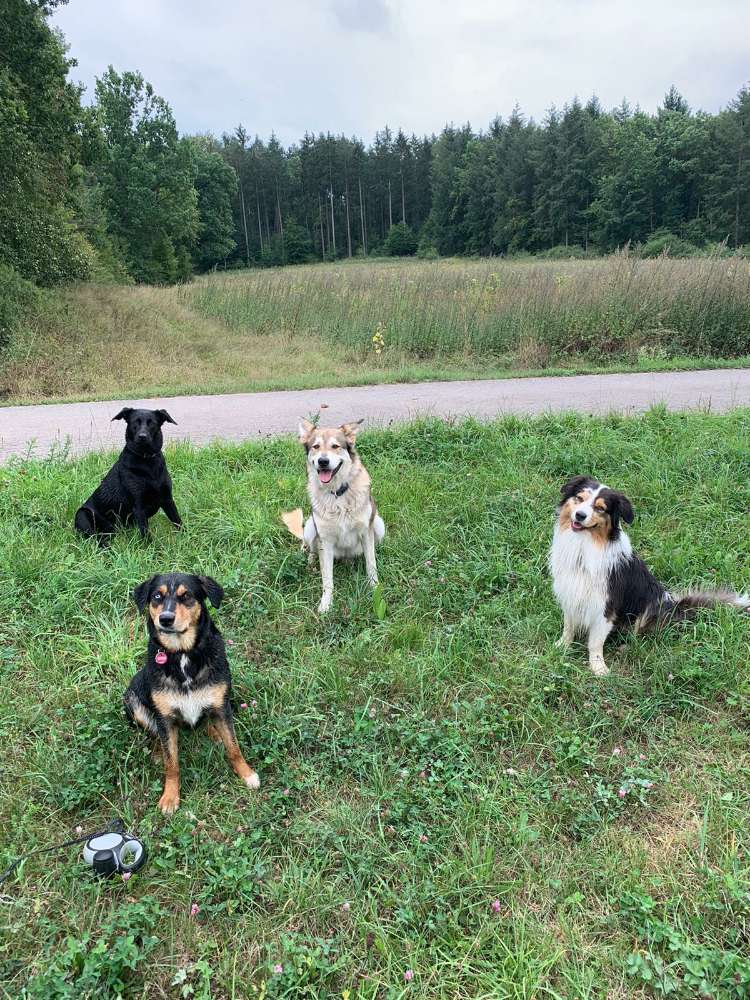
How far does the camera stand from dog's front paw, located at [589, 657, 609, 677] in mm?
3092

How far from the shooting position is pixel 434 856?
221cm

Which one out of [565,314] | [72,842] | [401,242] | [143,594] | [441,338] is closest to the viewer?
[72,842]

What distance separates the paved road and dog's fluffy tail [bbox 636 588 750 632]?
13.6ft

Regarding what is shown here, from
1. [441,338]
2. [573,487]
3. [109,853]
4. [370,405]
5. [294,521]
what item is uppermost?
[441,338]

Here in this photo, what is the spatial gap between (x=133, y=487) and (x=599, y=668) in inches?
132

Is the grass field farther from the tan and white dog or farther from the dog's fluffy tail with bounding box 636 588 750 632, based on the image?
the dog's fluffy tail with bounding box 636 588 750 632

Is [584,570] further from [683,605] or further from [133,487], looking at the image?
[133,487]

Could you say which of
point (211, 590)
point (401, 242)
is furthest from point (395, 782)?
point (401, 242)

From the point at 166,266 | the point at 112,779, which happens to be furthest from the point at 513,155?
the point at 112,779

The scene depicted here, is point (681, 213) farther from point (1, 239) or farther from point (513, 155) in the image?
point (1, 239)

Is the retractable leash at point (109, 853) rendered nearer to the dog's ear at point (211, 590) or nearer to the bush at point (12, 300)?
the dog's ear at point (211, 590)

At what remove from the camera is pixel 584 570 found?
3.06 metres

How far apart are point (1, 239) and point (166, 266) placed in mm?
27354

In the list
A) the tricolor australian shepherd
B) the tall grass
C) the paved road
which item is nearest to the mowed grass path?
the tricolor australian shepherd
